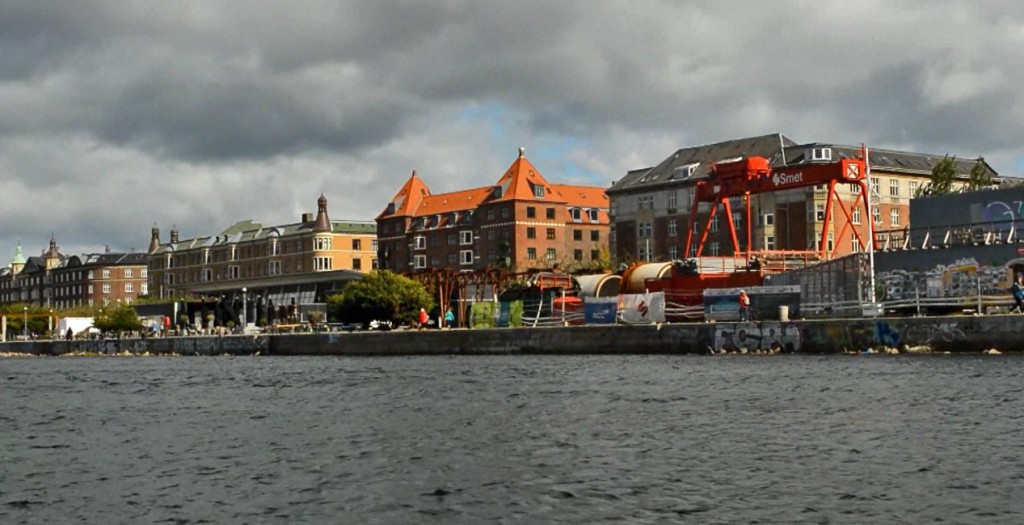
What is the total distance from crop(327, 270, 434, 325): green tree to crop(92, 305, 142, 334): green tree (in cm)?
4414

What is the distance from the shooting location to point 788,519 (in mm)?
16375

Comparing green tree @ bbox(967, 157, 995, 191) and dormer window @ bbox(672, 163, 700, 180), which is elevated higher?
dormer window @ bbox(672, 163, 700, 180)

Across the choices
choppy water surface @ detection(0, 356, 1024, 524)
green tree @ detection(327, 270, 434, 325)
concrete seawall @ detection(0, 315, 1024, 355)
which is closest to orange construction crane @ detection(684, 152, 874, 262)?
concrete seawall @ detection(0, 315, 1024, 355)

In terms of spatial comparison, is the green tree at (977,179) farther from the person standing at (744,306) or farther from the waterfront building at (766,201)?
the person standing at (744,306)

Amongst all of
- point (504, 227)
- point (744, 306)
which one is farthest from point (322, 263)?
point (744, 306)

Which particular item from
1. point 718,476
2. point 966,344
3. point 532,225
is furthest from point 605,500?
point 532,225

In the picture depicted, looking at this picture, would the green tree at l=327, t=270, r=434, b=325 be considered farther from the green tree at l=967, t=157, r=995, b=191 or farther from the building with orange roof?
the green tree at l=967, t=157, r=995, b=191

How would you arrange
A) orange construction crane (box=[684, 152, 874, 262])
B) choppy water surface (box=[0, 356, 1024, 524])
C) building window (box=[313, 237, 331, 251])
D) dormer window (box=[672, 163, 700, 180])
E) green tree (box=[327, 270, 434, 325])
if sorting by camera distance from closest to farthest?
choppy water surface (box=[0, 356, 1024, 524]) → orange construction crane (box=[684, 152, 874, 262]) → green tree (box=[327, 270, 434, 325]) → dormer window (box=[672, 163, 700, 180]) → building window (box=[313, 237, 331, 251])

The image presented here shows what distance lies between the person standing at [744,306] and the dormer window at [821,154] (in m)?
61.2

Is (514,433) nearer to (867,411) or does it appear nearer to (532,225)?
(867,411)

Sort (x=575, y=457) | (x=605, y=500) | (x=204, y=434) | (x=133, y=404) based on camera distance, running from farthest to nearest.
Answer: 1. (x=133, y=404)
2. (x=204, y=434)
3. (x=575, y=457)
4. (x=605, y=500)

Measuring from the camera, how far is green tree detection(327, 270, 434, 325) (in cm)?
10989

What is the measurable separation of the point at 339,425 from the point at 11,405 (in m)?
16.3

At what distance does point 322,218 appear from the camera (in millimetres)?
189125
